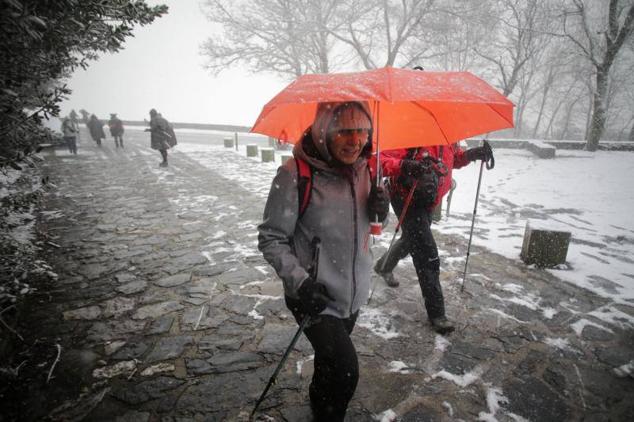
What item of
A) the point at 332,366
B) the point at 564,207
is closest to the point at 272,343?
the point at 332,366

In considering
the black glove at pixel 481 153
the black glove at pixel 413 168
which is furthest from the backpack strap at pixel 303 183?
the black glove at pixel 481 153

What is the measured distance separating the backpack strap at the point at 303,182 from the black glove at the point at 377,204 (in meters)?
0.41

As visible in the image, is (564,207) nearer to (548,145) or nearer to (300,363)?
(300,363)

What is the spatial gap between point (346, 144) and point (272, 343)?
2.13 m

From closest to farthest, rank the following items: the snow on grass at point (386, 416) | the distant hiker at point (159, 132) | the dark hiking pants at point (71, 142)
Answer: the snow on grass at point (386, 416) → the distant hiker at point (159, 132) → the dark hiking pants at point (71, 142)

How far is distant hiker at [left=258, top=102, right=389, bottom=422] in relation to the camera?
1.69m

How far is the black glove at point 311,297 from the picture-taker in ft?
5.41

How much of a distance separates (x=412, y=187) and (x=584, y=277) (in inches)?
129

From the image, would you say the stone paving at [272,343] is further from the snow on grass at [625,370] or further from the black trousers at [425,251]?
the black trousers at [425,251]

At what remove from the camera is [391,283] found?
4027mm

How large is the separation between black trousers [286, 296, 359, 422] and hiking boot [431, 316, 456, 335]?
170 cm

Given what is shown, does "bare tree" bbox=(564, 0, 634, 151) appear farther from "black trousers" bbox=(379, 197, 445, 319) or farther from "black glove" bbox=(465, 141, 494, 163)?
"black trousers" bbox=(379, 197, 445, 319)

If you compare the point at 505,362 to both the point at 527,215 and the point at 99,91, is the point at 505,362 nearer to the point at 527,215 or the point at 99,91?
the point at 527,215

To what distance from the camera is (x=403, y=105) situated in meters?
2.86
